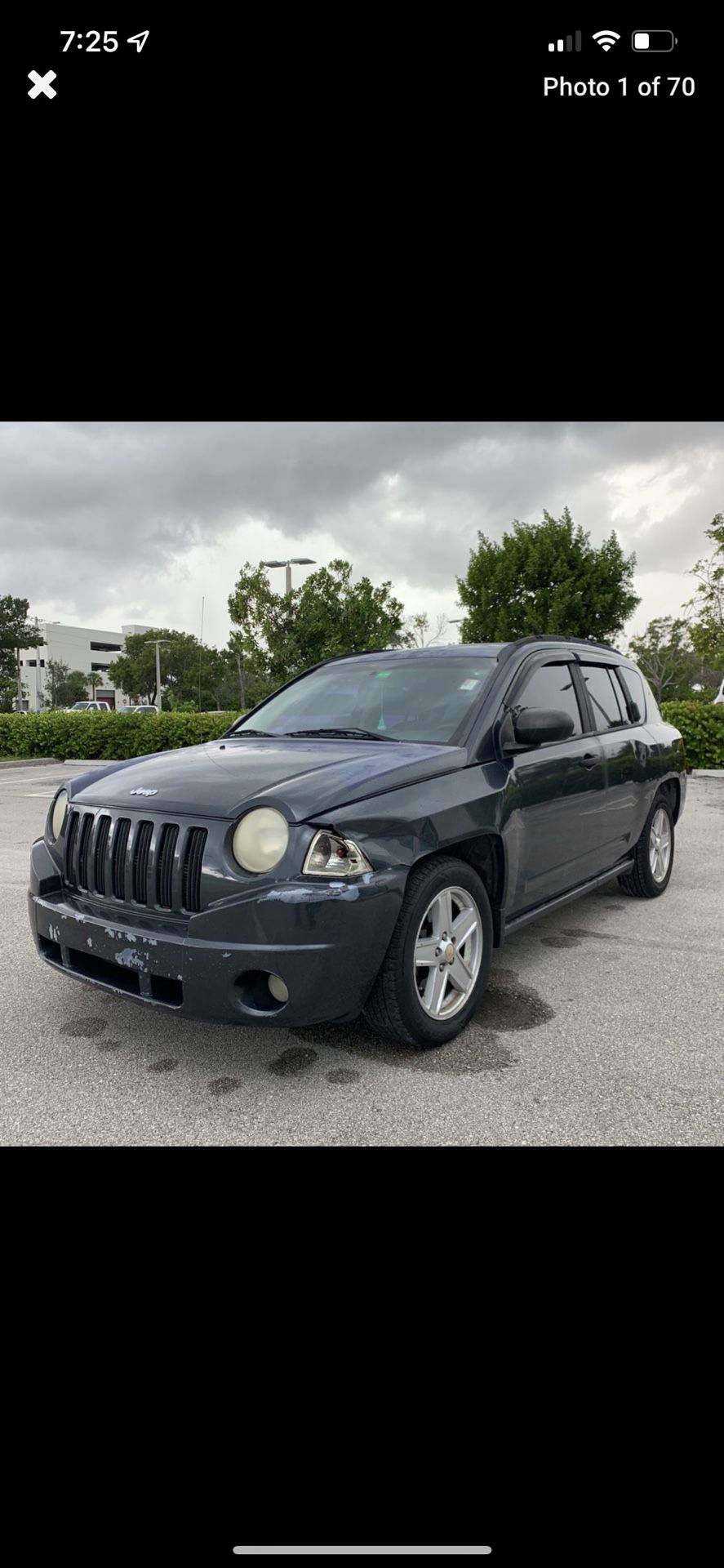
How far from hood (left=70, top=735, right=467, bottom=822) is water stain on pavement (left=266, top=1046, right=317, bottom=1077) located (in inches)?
37.3

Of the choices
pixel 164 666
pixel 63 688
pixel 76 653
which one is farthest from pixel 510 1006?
pixel 76 653

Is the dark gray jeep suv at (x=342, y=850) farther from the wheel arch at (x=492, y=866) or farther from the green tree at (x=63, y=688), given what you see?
the green tree at (x=63, y=688)

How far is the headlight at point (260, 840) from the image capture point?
2.71 metres

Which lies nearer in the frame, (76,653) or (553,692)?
(553,692)

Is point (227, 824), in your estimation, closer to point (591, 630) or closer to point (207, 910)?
point (207, 910)

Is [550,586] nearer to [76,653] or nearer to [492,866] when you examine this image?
[492,866]

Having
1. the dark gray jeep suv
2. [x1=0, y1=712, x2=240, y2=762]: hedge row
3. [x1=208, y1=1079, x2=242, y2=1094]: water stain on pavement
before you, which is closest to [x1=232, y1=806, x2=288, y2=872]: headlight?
the dark gray jeep suv

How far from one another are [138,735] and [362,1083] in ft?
52.0

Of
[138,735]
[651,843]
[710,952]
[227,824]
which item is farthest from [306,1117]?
[138,735]

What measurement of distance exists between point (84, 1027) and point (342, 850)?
1.51 m

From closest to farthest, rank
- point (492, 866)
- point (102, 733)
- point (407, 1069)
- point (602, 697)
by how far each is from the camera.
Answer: point (407, 1069), point (492, 866), point (602, 697), point (102, 733)

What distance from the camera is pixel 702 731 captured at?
1463 centimetres

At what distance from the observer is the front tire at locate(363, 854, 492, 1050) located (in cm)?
292

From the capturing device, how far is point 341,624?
758 inches
